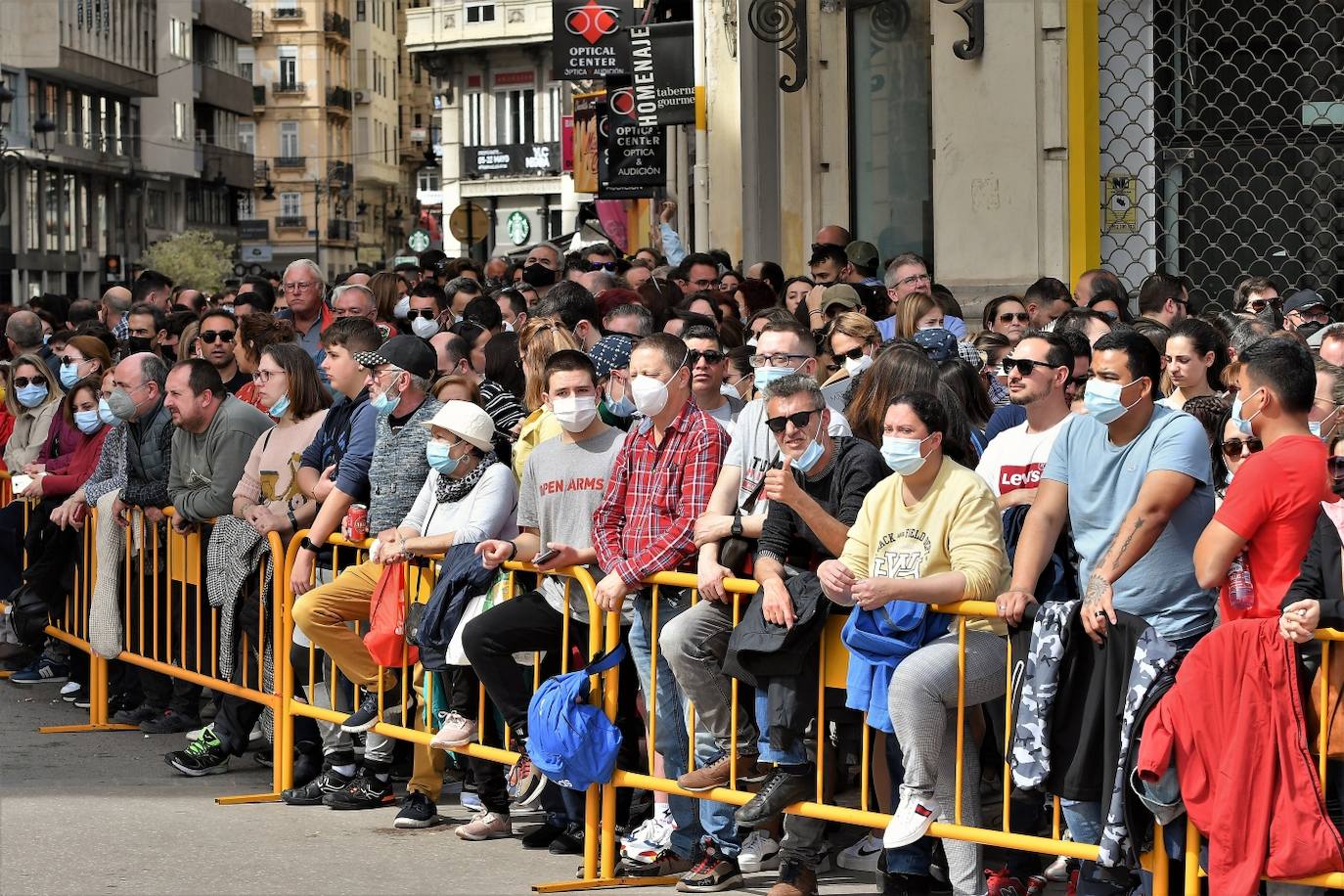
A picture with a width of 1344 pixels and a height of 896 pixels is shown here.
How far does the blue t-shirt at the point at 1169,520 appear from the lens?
6418mm

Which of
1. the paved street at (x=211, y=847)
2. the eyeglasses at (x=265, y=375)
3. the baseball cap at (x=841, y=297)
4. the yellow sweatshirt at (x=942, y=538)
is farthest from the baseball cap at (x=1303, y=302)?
the eyeglasses at (x=265, y=375)

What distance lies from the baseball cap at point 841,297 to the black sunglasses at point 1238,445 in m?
4.10

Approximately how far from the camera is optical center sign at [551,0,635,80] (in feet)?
88.5

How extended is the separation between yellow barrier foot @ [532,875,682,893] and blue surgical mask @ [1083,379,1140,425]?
2368 mm

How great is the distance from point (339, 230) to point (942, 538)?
361 feet

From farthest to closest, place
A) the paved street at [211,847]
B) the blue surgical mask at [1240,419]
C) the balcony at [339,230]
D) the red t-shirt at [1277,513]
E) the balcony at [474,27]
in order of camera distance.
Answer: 1. the balcony at [339,230]
2. the balcony at [474,27]
3. the paved street at [211,847]
4. the blue surgical mask at [1240,419]
5. the red t-shirt at [1277,513]

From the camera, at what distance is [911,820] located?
22.1 ft

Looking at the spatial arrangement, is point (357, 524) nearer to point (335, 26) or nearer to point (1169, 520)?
point (1169, 520)

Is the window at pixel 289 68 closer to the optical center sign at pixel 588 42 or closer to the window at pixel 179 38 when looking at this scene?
the window at pixel 179 38

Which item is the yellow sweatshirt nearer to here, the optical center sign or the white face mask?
the white face mask

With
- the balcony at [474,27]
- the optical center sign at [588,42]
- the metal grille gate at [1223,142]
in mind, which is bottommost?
the metal grille gate at [1223,142]

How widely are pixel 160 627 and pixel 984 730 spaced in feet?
17.3

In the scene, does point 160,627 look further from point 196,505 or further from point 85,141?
point 85,141

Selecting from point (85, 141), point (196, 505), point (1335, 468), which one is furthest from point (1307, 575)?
point (85, 141)
